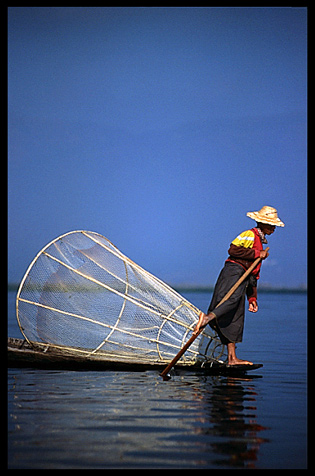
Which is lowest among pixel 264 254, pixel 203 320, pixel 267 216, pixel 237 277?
pixel 203 320

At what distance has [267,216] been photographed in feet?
25.4

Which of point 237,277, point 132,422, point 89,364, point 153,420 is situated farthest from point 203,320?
point 132,422

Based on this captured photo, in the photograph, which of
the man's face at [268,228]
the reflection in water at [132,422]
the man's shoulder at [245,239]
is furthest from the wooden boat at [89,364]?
the man's face at [268,228]

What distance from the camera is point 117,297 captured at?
8.13 meters

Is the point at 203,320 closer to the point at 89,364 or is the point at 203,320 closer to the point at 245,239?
the point at 245,239

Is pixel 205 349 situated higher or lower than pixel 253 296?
lower

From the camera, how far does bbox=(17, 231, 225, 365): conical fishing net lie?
7949mm

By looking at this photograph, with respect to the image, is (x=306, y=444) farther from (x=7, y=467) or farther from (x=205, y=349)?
(x=205, y=349)

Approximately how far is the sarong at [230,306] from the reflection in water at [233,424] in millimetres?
703

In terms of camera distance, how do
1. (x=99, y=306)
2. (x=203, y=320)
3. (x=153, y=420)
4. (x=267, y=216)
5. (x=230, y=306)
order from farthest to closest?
1. (x=99, y=306)
2. (x=267, y=216)
3. (x=230, y=306)
4. (x=203, y=320)
5. (x=153, y=420)

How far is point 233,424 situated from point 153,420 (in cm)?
62

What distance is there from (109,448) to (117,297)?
3.91 m

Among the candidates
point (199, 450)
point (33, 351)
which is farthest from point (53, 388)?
point (199, 450)

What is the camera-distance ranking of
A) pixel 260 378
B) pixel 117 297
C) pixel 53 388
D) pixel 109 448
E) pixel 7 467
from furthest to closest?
pixel 117 297 → pixel 260 378 → pixel 53 388 → pixel 109 448 → pixel 7 467
